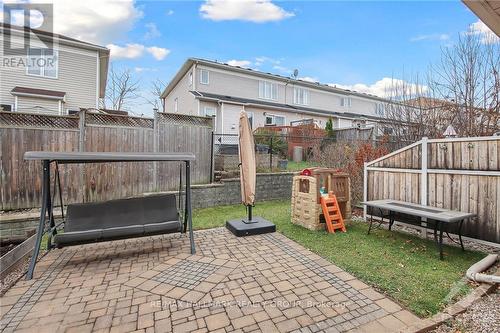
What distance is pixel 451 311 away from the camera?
2.65m

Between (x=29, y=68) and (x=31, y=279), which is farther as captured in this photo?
(x=29, y=68)

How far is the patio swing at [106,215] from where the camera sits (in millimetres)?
3615

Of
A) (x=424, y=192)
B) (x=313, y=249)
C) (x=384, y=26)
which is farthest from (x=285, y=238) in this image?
(x=384, y=26)

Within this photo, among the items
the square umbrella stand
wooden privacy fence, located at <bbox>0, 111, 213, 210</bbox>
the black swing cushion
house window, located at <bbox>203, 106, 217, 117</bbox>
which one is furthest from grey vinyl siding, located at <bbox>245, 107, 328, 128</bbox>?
the black swing cushion

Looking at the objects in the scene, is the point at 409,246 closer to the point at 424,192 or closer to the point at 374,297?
the point at 424,192

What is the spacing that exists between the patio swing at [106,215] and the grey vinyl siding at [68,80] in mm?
11103

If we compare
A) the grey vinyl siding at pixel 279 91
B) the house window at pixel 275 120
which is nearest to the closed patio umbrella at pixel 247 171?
the grey vinyl siding at pixel 279 91

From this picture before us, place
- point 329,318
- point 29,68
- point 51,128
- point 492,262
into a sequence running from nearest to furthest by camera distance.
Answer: point 329,318, point 492,262, point 51,128, point 29,68

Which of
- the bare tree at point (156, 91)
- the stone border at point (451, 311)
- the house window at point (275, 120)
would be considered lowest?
the stone border at point (451, 311)

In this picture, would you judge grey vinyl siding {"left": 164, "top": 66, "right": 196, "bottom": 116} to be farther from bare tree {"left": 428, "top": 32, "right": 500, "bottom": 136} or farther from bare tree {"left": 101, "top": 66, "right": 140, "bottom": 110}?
bare tree {"left": 428, "top": 32, "right": 500, "bottom": 136}

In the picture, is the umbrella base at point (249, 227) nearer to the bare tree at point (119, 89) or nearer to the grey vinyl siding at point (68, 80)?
the grey vinyl siding at point (68, 80)

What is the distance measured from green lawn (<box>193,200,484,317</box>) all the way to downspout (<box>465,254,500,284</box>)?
138 mm

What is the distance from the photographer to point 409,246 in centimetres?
454

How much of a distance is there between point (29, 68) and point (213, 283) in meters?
15.1
